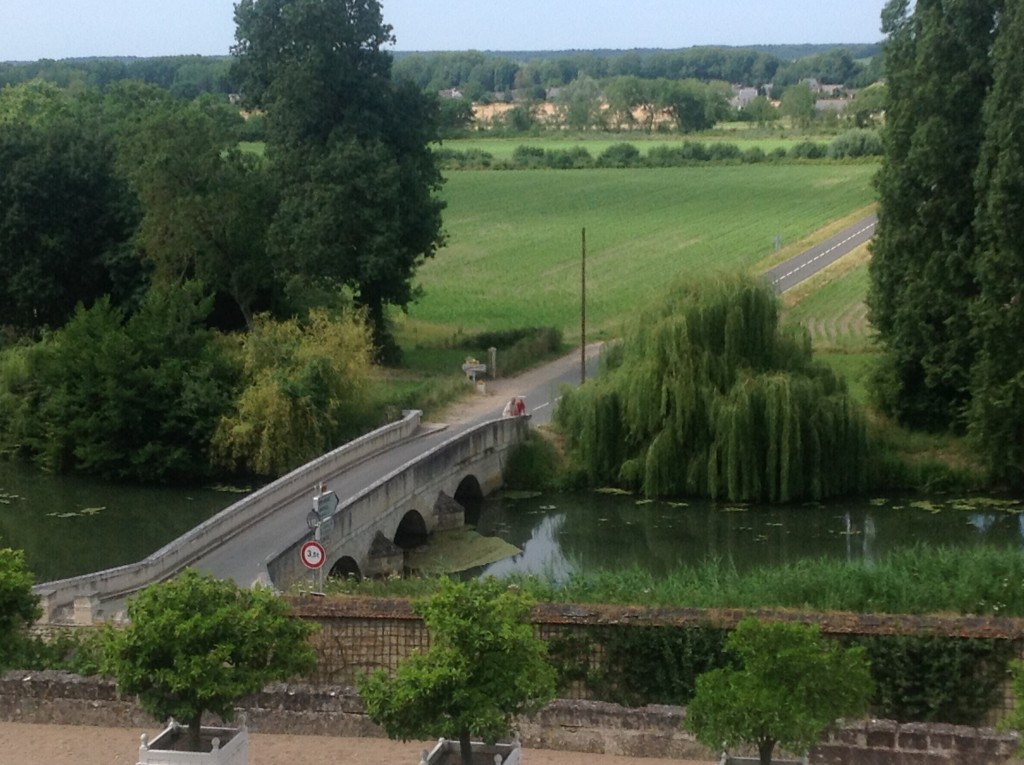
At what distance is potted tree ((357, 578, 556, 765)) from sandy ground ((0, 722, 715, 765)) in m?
2.14

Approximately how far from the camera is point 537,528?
123 feet

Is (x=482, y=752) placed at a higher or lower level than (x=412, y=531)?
higher

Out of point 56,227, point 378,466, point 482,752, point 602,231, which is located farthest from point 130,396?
point 602,231

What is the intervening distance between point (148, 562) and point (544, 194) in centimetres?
7383

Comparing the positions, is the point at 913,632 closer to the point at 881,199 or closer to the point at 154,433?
the point at 881,199

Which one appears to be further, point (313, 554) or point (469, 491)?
point (469, 491)

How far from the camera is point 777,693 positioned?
48.6 feet

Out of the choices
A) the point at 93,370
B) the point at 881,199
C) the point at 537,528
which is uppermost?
the point at 881,199

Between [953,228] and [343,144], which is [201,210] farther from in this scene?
[953,228]

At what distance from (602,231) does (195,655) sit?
224 ft

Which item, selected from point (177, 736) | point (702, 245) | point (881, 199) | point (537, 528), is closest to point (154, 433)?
point (537, 528)

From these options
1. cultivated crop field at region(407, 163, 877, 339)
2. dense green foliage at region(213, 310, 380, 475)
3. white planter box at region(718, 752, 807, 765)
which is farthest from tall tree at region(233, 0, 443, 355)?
white planter box at region(718, 752, 807, 765)

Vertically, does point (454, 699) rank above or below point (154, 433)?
above

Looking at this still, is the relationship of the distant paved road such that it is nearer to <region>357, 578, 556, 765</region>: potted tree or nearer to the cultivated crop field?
the cultivated crop field
